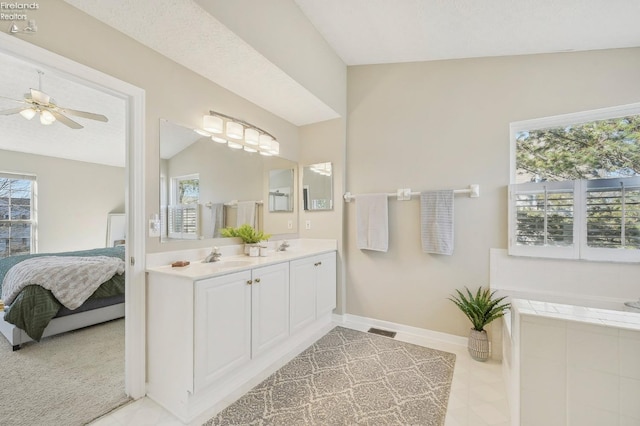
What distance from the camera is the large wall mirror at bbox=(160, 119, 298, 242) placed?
1.91 m

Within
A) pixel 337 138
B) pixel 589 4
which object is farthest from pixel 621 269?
pixel 337 138

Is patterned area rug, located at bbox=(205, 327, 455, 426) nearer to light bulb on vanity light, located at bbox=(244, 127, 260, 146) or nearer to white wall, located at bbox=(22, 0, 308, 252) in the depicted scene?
white wall, located at bbox=(22, 0, 308, 252)

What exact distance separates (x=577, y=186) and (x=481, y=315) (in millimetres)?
1266

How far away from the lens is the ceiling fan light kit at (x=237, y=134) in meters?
2.12

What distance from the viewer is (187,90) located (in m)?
2.00

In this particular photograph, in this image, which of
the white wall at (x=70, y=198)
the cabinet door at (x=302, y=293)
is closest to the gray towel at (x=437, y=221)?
the cabinet door at (x=302, y=293)

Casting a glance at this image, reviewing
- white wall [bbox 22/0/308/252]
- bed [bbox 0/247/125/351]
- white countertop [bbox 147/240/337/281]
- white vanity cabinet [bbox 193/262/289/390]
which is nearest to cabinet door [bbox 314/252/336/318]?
white countertop [bbox 147/240/337/281]

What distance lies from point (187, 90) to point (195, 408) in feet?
7.17

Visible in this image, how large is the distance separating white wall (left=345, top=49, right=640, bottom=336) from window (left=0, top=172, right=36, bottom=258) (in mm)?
5623

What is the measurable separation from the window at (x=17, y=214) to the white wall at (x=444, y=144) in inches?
221

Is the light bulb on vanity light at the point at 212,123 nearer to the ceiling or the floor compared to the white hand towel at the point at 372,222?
nearer to the ceiling

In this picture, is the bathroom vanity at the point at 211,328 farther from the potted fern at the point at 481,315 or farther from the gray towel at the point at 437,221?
the potted fern at the point at 481,315

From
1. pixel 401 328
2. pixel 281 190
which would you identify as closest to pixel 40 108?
pixel 281 190

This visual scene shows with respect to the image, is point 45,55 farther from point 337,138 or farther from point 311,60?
point 337,138
